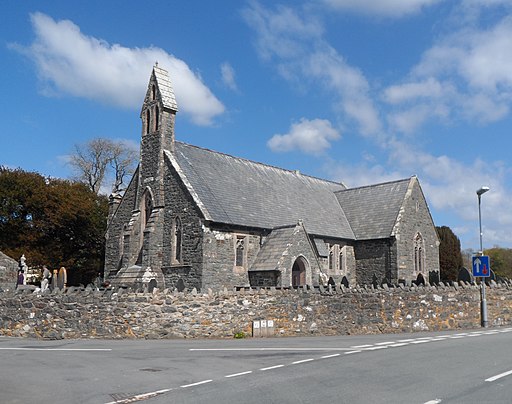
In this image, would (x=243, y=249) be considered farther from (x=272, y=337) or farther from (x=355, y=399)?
(x=355, y=399)

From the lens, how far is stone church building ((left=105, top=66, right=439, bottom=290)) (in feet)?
98.2

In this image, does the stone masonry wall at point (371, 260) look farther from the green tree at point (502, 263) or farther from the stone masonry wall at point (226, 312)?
the green tree at point (502, 263)

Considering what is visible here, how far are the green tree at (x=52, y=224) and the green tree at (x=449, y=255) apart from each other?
32.2 metres

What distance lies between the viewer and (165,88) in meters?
33.1

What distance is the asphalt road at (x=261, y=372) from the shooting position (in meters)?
9.25

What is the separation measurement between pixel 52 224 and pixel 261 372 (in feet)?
126

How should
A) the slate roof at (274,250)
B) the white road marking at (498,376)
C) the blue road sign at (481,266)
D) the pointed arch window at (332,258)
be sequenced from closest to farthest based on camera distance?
the white road marking at (498,376) < the blue road sign at (481,266) < the slate roof at (274,250) < the pointed arch window at (332,258)

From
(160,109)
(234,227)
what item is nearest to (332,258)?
(234,227)

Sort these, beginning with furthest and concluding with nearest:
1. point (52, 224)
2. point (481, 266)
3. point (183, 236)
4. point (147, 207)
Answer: point (52, 224)
point (147, 207)
point (183, 236)
point (481, 266)

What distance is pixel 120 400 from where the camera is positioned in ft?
30.3

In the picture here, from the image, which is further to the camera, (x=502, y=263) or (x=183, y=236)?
(x=502, y=263)

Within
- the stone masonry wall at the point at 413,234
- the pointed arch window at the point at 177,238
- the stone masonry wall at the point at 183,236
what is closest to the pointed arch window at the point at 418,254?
the stone masonry wall at the point at 413,234

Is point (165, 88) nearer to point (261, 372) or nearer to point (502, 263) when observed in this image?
point (261, 372)

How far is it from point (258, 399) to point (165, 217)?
76.9 ft
